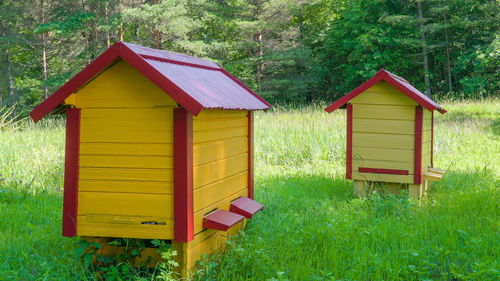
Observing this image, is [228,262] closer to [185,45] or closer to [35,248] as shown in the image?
[35,248]

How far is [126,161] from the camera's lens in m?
3.83

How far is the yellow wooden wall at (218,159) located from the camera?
3.91 metres

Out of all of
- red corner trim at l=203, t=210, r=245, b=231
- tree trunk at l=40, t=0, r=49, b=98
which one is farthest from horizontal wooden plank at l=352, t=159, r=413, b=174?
tree trunk at l=40, t=0, r=49, b=98

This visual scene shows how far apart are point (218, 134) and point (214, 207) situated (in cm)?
64

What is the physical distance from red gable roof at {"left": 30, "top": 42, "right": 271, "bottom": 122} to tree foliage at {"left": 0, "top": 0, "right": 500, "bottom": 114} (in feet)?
69.8

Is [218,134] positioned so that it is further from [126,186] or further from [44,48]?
[44,48]

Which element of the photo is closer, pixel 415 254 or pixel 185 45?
pixel 415 254

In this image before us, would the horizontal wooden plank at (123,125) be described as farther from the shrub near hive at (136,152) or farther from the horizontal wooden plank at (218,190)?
the horizontal wooden plank at (218,190)

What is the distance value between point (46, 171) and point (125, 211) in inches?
193

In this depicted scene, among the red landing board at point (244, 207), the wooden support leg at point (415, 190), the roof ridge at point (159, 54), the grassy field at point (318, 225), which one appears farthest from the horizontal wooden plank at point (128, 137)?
the wooden support leg at point (415, 190)

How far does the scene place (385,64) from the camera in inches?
1264

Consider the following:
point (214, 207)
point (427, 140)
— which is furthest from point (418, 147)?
point (214, 207)

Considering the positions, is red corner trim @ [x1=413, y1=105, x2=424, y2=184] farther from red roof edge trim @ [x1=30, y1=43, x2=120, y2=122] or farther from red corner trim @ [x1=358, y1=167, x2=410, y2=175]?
red roof edge trim @ [x1=30, y1=43, x2=120, y2=122]

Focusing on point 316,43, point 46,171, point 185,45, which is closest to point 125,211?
point 46,171
